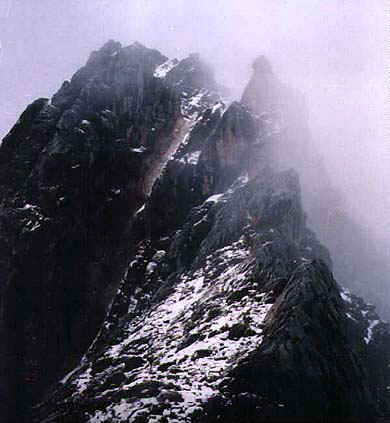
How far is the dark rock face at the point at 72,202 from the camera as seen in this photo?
6775 centimetres

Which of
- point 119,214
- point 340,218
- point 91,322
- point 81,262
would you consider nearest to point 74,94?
point 119,214

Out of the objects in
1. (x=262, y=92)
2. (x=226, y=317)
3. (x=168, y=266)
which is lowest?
(x=226, y=317)

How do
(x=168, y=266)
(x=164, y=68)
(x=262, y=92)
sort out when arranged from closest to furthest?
(x=168, y=266)
(x=262, y=92)
(x=164, y=68)

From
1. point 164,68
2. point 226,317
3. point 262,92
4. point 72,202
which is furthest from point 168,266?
point 164,68

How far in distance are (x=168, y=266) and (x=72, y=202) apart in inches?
854

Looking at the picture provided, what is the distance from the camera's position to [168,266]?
64312mm

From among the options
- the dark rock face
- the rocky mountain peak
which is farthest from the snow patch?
the rocky mountain peak

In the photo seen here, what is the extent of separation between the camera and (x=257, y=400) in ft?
97.5

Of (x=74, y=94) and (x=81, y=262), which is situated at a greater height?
(x=74, y=94)

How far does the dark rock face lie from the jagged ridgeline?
25 centimetres

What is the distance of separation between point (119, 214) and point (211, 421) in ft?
172

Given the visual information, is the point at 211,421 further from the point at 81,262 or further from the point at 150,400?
the point at 81,262

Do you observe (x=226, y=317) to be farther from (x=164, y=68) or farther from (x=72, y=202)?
(x=164, y=68)

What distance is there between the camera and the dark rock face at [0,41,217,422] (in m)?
67.8
